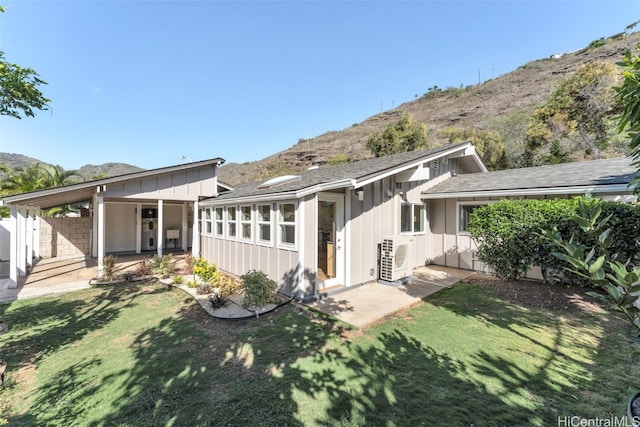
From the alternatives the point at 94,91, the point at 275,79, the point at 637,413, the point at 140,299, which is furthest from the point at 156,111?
the point at 637,413

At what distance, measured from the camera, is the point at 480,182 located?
31.6 ft

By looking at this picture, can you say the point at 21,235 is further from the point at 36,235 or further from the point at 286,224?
the point at 286,224

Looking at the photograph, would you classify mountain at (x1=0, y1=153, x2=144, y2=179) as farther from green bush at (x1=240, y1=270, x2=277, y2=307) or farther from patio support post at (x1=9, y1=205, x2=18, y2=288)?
green bush at (x1=240, y1=270, x2=277, y2=307)

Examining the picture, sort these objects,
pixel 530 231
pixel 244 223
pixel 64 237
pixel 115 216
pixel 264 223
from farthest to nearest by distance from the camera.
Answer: pixel 115 216 → pixel 64 237 → pixel 244 223 → pixel 264 223 → pixel 530 231

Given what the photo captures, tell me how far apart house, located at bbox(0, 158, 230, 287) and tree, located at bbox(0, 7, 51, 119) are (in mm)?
4069

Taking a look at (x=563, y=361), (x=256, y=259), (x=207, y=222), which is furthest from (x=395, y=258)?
(x=207, y=222)

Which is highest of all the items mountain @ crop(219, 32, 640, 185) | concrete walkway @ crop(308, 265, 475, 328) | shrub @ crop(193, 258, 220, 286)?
mountain @ crop(219, 32, 640, 185)

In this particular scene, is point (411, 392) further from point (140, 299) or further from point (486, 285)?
point (140, 299)

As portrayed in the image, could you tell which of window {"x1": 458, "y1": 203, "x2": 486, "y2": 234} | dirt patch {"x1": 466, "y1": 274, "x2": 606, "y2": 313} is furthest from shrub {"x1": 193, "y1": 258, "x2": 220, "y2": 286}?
window {"x1": 458, "y1": 203, "x2": 486, "y2": 234}

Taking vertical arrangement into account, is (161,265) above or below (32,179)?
below

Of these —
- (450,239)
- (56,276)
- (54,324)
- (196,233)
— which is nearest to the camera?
(54,324)

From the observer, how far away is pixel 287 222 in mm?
6930

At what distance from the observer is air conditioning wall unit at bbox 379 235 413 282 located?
785 centimetres

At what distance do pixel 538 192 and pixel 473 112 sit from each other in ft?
139
